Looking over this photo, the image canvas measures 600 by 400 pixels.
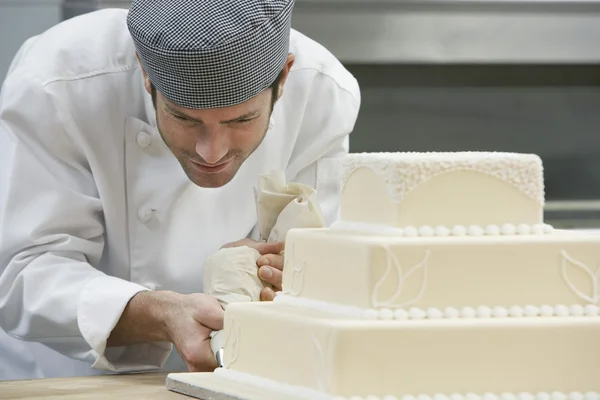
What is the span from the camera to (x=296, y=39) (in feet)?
7.97

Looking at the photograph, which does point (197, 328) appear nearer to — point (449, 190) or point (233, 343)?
point (233, 343)

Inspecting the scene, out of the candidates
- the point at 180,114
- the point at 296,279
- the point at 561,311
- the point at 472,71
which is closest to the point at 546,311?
the point at 561,311

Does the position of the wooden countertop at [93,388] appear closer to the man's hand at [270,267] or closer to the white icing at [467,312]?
the man's hand at [270,267]

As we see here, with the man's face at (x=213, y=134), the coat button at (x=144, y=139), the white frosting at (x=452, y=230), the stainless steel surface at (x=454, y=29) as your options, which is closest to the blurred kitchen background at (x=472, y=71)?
the stainless steel surface at (x=454, y=29)

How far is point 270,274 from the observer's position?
1859 mm

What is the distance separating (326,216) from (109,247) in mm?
491

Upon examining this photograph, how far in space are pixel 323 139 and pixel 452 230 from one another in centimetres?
98

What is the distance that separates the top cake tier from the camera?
1.42 m

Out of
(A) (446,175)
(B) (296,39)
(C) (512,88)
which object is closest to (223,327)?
(A) (446,175)

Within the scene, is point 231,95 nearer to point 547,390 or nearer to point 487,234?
point 487,234

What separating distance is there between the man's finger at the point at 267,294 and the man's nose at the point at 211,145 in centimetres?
26

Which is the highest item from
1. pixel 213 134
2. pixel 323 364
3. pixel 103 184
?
pixel 213 134

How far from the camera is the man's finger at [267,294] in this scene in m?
1.87

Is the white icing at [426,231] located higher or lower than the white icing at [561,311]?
higher
